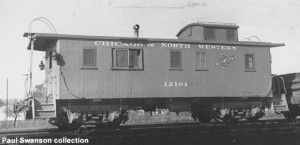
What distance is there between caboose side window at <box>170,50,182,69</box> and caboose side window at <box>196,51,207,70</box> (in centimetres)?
85

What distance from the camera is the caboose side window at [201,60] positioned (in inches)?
564

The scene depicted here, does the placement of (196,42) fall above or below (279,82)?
above

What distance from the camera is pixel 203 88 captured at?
562 inches

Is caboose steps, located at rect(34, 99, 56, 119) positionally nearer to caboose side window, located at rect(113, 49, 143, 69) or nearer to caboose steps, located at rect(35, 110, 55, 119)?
caboose steps, located at rect(35, 110, 55, 119)

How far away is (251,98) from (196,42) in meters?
3.83

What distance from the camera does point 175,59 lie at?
1402 centimetres

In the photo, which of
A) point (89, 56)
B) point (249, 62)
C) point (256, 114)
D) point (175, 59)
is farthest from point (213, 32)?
point (89, 56)

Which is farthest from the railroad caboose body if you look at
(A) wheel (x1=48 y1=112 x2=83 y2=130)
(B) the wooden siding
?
(A) wheel (x1=48 y1=112 x2=83 y2=130)

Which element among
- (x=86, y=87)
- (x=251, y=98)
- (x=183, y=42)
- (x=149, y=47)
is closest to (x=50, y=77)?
(x=86, y=87)

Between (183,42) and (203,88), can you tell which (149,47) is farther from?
(203,88)

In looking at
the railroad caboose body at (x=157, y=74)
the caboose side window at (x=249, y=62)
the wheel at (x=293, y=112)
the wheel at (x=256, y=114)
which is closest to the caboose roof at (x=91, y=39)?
the railroad caboose body at (x=157, y=74)

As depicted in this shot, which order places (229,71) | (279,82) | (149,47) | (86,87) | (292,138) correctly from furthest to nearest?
(279,82), (229,71), (149,47), (86,87), (292,138)

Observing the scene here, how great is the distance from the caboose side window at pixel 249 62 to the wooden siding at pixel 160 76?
19 cm

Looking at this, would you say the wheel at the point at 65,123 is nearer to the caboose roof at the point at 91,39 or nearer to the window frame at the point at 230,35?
the caboose roof at the point at 91,39
